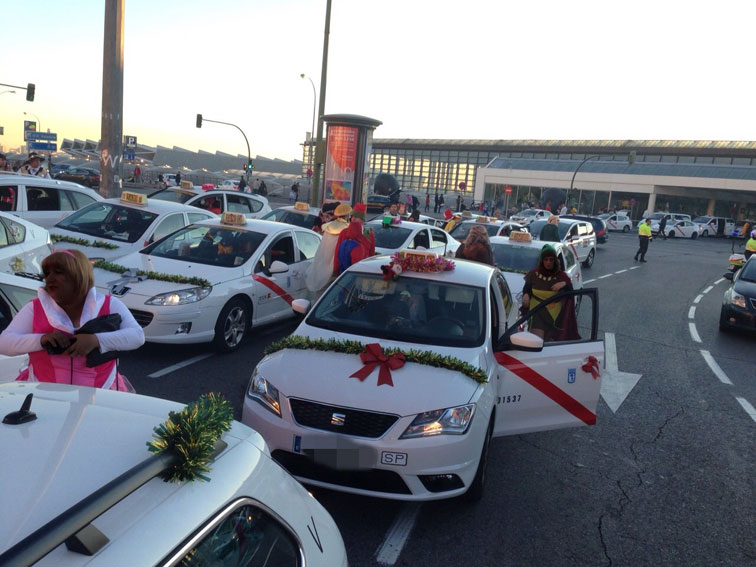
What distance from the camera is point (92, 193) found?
13320mm

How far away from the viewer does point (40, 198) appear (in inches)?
479

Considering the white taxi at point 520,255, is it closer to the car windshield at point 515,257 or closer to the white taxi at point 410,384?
the car windshield at point 515,257

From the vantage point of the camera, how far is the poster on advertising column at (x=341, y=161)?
1931cm

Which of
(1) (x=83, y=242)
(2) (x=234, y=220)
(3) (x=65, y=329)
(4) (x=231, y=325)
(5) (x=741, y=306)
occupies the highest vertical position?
(2) (x=234, y=220)

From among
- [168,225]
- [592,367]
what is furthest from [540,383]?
[168,225]

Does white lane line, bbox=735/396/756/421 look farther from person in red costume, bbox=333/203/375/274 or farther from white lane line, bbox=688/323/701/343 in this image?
person in red costume, bbox=333/203/375/274

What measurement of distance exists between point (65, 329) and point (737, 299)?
1106cm

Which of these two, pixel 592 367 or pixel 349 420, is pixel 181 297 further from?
pixel 592 367

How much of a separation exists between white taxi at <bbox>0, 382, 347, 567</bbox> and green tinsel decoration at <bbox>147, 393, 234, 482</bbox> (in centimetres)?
2

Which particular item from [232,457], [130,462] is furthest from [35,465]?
[232,457]

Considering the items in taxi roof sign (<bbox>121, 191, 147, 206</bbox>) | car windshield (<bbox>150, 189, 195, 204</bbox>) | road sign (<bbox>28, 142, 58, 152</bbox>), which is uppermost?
road sign (<bbox>28, 142, 58, 152</bbox>)

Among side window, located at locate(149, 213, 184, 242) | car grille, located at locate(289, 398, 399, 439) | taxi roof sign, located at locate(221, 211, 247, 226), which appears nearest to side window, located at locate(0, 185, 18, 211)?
side window, located at locate(149, 213, 184, 242)

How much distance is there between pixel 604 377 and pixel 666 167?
56895 millimetres

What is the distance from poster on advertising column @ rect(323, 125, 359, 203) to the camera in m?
19.3
